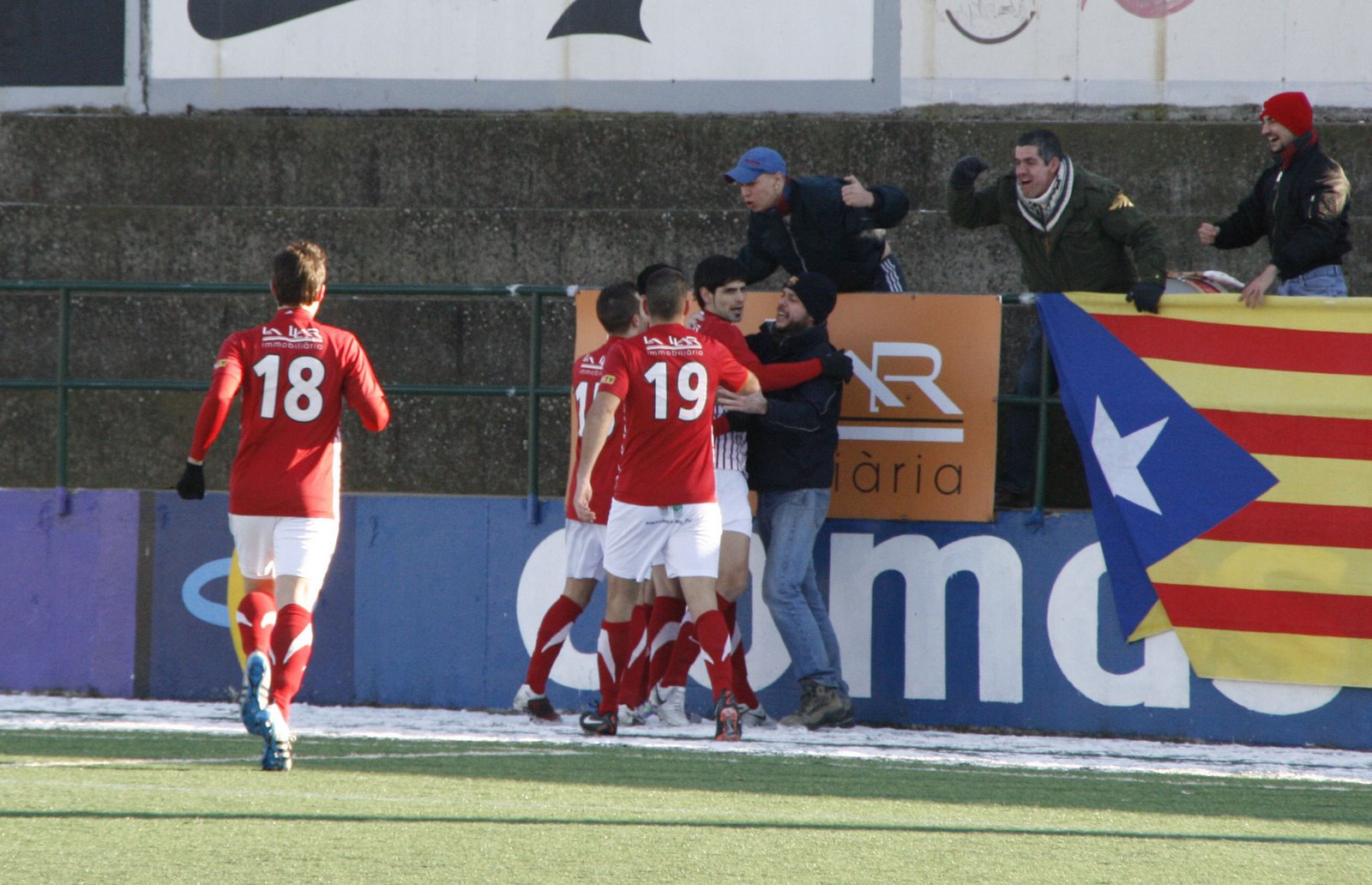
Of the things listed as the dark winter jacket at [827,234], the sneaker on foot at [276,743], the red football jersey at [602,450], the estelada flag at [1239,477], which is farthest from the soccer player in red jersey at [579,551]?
the estelada flag at [1239,477]

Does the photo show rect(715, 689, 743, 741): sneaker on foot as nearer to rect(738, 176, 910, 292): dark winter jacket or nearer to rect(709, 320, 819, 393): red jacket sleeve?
rect(709, 320, 819, 393): red jacket sleeve

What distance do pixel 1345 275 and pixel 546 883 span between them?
726 cm

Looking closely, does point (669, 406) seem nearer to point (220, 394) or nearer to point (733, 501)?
point (733, 501)

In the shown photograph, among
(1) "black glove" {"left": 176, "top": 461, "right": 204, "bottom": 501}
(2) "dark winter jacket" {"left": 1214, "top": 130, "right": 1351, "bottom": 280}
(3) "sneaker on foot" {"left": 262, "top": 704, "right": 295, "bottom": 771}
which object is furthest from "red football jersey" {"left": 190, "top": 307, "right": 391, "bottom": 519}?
(2) "dark winter jacket" {"left": 1214, "top": 130, "right": 1351, "bottom": 280}

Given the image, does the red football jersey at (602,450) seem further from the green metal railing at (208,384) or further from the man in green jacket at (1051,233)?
the man in green jacket at (1051,233)

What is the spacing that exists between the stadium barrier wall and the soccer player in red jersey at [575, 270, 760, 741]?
960 mm

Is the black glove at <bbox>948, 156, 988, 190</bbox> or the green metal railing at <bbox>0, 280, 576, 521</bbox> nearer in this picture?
the black glove at <bbox>948, 156, 988, 190</bbox>

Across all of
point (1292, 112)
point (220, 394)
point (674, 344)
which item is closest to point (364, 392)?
point (220, 394)

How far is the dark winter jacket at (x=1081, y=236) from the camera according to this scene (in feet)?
26.5

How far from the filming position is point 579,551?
26.7 feet

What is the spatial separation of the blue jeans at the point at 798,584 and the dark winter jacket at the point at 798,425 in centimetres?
10

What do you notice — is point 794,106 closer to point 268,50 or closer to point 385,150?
point 385,150

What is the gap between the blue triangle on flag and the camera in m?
7.85

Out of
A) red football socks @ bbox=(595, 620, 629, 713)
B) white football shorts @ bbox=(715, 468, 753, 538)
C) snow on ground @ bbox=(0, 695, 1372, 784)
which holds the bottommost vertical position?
snow on ground @ bbox=(0, 695, 1372, 784)
